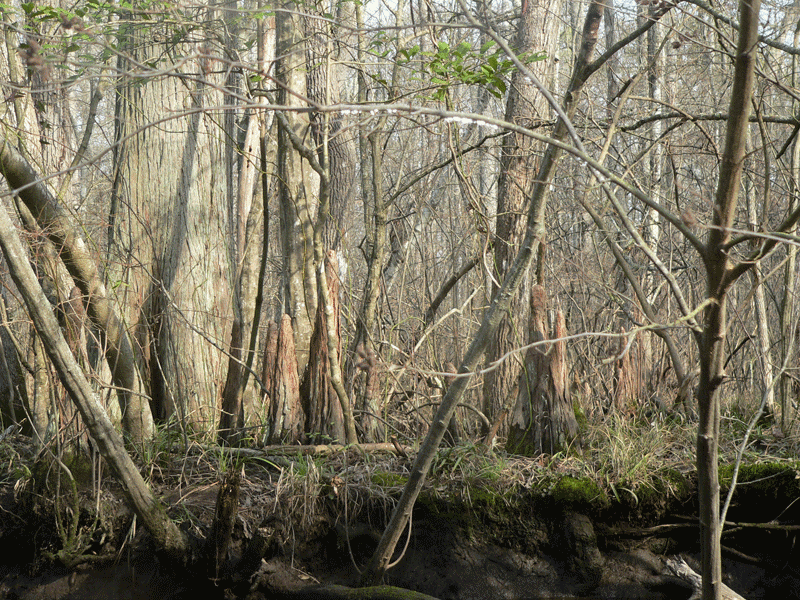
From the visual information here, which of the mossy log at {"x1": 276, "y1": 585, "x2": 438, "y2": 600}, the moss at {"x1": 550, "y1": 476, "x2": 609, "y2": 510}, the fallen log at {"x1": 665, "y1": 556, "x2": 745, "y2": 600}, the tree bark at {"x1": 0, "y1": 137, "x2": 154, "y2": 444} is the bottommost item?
→ the fallen log at {"x1": 665, "y1": 556, "x2": 745, "y2": 600}

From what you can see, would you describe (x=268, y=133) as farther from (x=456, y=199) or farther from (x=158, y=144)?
(x=456, y=199)

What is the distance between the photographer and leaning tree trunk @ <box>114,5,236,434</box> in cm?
512

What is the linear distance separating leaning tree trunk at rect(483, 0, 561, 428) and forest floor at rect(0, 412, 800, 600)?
86 cm

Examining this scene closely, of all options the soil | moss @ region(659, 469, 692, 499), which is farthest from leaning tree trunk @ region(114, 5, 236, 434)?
moss @ region(659, 469, 692, 499)

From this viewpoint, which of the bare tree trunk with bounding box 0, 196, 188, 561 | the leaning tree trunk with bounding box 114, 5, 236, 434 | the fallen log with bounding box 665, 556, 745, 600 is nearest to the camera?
the bare tree trunk with bounding box 0, 196, 188, 561

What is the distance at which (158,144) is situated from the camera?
5.41 metres

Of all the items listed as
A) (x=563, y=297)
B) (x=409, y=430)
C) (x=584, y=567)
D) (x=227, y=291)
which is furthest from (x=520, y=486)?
(x=563, y=297)

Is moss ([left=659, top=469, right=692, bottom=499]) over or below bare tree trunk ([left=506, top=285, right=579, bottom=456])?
below

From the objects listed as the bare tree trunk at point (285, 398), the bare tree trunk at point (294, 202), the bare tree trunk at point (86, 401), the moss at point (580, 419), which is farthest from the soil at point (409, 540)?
the bare tree trunk at point (294, 202)

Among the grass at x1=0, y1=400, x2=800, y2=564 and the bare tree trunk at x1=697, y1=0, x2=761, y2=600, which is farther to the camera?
the grass at x1=0, y1=400, x2=800, y2=564

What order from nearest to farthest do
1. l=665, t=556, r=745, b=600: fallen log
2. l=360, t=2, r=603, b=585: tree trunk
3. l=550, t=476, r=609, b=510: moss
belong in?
1. l=360, t=2, r=603, b=585: tree trunk
2. l=665, t=556, r=745, b=600: fallen log
3. l=550, t=476, r=609, b=510: moss

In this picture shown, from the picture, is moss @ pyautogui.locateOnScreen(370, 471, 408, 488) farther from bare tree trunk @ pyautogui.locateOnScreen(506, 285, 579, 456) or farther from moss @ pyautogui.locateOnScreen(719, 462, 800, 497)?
moss @ pyautogui.locateOnScreen(719, 462, 800, 497)

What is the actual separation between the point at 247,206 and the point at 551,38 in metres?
3.42

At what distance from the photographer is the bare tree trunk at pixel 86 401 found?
10.7ft
